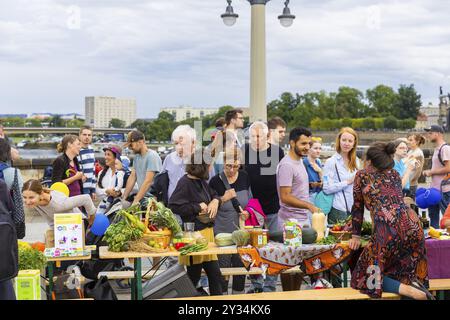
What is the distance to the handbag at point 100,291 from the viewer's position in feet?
19.1

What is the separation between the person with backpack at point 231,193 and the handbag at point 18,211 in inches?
72.5

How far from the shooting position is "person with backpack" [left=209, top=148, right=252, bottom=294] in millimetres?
6629

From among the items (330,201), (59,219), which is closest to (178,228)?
(59,219)

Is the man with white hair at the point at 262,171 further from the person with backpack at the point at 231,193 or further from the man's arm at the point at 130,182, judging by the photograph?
the man's arm at the point at 130,182

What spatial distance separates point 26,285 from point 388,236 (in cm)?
263

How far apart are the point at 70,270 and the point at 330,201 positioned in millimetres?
2726

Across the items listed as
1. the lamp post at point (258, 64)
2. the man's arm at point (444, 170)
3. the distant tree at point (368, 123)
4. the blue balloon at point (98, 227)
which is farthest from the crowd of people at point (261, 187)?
the distant tree at point (368, 123)

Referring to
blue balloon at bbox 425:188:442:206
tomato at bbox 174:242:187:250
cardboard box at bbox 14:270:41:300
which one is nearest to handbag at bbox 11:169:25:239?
cardboard box at bbox 14:270:41:300

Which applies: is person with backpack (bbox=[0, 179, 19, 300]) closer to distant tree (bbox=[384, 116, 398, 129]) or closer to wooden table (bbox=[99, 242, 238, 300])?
wooden table (bbox=[99, 242, 238, 300])

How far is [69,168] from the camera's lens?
841 cm

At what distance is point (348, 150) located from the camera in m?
7.20
